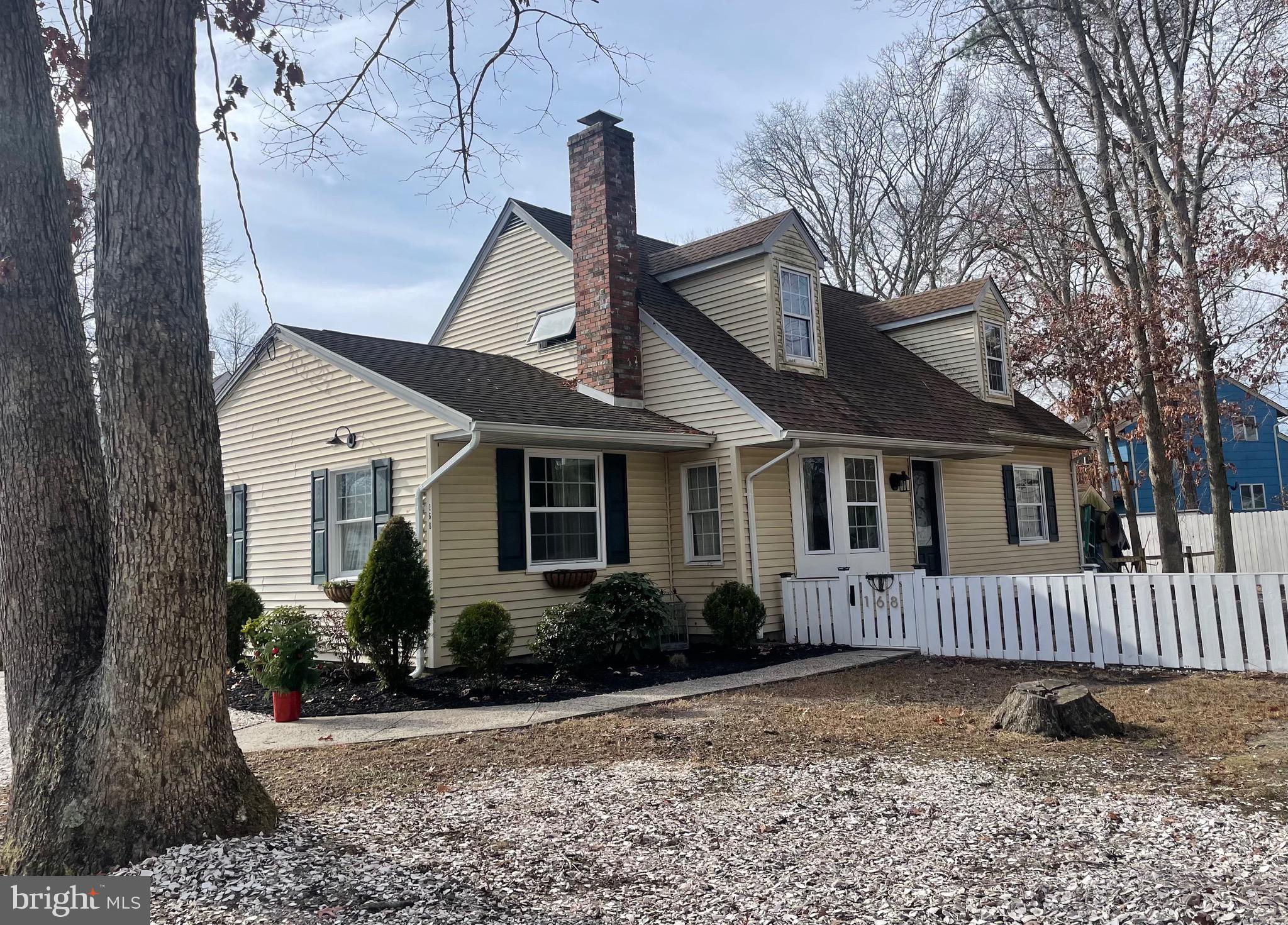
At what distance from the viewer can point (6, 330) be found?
15.2 feet

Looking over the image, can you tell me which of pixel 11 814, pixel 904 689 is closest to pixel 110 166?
pixel 11 814

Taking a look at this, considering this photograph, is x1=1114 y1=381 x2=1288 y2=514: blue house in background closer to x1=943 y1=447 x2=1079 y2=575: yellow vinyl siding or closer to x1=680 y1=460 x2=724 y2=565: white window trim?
x1=943 y1=447 x2=1079 y2=575: yellow vinyl siding

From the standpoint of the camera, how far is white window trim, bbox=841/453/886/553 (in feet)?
42.2

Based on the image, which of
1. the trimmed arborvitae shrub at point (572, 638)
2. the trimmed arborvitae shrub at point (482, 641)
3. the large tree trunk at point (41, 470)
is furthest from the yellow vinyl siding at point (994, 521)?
the large tree trunk at point (41, 470)

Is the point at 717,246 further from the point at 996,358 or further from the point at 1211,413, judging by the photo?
the point at 1211,413

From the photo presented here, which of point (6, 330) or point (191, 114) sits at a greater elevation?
A: point (191, 114)

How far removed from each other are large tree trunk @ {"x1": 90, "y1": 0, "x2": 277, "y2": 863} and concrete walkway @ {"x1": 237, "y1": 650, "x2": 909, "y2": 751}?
8.88 feet

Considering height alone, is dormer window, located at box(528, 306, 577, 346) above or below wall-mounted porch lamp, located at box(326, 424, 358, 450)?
above

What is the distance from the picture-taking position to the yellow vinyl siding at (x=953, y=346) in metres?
17.7

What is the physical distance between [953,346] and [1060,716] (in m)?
12.7

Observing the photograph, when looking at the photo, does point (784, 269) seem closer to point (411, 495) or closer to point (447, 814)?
point (411, 495)

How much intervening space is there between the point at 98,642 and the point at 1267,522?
25607 mm

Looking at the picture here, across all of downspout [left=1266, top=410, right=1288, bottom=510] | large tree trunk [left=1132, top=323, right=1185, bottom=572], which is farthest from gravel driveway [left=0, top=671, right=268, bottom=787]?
downspout [left=1266, top=410, right=1288, bottom=510]

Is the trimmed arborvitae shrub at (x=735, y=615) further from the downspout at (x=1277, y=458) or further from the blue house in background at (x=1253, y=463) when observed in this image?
the downspout at (x=1277, y=458)
